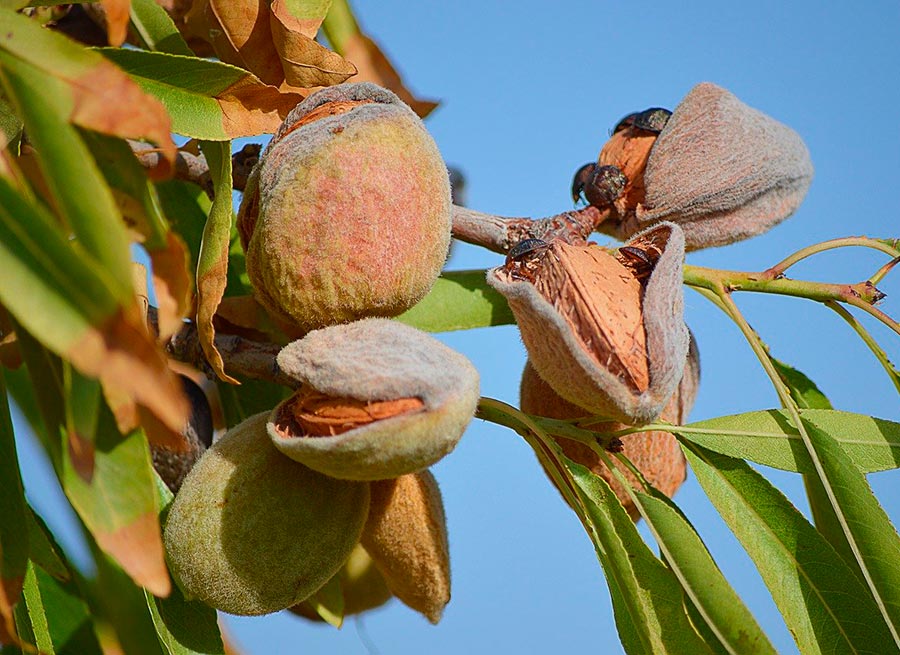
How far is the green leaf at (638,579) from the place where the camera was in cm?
108

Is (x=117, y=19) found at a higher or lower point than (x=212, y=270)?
higher

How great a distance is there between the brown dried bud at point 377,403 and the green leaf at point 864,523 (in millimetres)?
499

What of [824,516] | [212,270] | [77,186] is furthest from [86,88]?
[824,516]

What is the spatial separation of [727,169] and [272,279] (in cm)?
70

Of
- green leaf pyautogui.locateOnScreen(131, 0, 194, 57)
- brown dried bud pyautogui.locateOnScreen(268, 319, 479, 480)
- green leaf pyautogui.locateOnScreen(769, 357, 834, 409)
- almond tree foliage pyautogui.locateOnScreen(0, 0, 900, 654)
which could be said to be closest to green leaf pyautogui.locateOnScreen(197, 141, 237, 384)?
almond tree foliage pyautogui.locateOnScreen(0, 0, 900, 654)

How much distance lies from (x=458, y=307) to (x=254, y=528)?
1.85ft

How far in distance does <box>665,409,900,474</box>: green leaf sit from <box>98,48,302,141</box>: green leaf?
65 centimetres

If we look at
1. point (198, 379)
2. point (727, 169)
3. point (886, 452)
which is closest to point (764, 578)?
point (886, 452)

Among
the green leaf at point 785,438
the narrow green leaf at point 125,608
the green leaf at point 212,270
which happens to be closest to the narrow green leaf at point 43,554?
the narrow green leaf at point 125,608

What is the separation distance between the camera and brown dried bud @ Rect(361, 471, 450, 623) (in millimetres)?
1285

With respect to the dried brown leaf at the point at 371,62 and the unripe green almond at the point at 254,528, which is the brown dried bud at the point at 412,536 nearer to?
the unripe green almond at the point at 254,528

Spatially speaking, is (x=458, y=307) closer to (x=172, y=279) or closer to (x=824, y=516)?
(x=824, y=516)

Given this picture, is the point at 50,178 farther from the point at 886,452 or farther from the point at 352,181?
the point at 886,452

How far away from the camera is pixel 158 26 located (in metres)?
1.36
